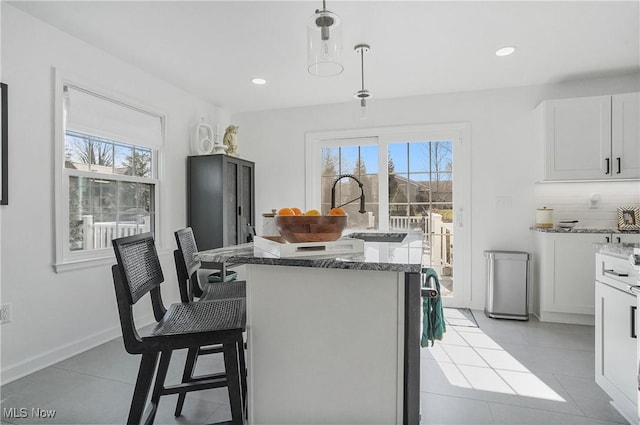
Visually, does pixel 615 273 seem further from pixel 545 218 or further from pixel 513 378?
pixel 545 218

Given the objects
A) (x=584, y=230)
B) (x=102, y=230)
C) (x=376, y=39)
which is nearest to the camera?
(x=376, y=39)

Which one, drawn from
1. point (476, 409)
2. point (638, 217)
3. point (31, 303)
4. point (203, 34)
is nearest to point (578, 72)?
point (638, 217)

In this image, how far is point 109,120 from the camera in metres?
2.93

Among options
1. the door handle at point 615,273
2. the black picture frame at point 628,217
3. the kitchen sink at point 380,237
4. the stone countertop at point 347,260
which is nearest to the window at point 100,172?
the stone countertop at point 347,260

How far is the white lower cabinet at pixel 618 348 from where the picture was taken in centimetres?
160

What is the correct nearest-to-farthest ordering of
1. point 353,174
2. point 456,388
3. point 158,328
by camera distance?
point 158,328
point 456,388
point 353,174

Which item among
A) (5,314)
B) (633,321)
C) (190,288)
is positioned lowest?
(5,314)

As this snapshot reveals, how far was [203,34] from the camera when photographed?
8.36 feet

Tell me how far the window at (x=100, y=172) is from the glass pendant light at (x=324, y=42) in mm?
1995

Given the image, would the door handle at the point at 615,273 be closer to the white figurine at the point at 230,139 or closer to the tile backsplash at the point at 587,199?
the tile backsplash at the point at 587,199

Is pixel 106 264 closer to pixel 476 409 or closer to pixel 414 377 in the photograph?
pixel 414 377

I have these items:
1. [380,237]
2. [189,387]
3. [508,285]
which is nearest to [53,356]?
[189,387]

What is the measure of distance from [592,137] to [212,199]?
12.8 feet

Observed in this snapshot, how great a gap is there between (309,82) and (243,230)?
6.35 feet
